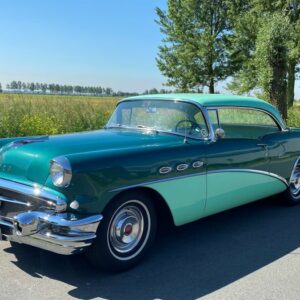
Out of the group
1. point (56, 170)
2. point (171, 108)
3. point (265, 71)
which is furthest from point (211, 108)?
point (265, 71)

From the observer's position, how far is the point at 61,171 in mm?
3271

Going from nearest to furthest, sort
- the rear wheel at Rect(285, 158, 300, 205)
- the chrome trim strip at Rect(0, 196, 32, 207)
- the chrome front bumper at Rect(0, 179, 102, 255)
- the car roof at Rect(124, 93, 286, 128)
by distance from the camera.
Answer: the chrome front bumper at Rect(0, 179, 102, 255) < the chrome trim strip at Rect(0, 196, 32, 207) < the car roof at Rect(124, 93, 286, 128) < the rear wheel at Rect(285, 158, 300, 205)

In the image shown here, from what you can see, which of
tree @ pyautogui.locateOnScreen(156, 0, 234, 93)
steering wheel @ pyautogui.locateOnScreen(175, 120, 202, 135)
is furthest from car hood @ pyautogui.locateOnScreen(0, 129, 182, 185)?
tree @ pyautogui.locateOnScreen(156, 0, 234, 93)

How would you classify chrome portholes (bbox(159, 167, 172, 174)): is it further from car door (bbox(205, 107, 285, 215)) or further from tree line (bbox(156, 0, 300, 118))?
tree line (bbox(156, 0, 300, 118))

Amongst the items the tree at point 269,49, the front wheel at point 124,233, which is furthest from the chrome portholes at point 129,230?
the tree at point 269,49

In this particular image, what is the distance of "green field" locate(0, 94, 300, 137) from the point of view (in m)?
8.78

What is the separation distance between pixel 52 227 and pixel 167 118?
1.83 meters

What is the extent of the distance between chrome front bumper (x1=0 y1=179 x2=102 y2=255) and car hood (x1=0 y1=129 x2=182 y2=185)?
0.22 metres

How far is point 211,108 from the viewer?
4.54 metres

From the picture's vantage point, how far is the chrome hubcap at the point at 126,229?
3555mm

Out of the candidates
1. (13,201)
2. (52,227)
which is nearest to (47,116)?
(13,201)

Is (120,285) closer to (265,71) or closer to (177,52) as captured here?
(265,71)

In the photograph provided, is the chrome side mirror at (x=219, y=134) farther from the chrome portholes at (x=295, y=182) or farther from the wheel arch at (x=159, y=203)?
the chrome portholes at (x=295, y=182)

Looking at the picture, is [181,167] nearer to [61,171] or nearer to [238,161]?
[238,161]
